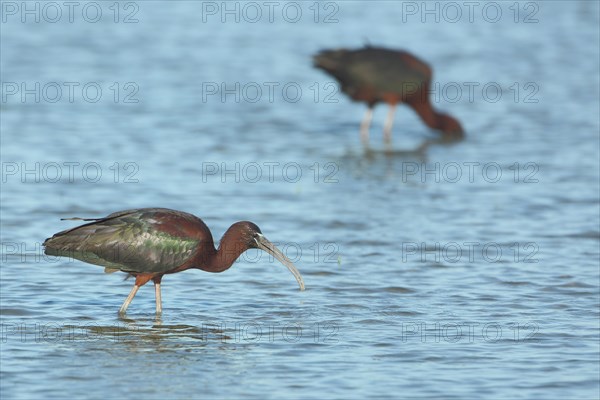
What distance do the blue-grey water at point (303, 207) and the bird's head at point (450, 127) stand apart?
202mm

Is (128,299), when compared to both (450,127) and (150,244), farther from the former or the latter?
(450,127)

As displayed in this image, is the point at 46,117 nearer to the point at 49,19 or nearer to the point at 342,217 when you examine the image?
the point at 342,217

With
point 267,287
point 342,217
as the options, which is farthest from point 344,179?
point 267,287

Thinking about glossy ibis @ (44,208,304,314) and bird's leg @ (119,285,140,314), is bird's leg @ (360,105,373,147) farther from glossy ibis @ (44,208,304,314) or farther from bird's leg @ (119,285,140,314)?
bird's leg @ (119,285,140,314)

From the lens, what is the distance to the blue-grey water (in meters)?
8.32

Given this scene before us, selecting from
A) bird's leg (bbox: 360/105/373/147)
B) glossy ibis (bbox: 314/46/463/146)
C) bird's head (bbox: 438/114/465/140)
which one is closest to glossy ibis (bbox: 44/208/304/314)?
bird's leg (bbox: 360/105/373/147)

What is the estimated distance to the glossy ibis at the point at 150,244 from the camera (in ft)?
30.9

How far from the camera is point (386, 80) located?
1833 cm

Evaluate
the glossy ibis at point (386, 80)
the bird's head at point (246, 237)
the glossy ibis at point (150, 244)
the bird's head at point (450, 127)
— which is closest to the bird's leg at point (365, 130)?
the glossy ibis at point (386, 80)

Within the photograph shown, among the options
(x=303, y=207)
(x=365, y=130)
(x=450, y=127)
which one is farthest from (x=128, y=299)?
(x=450, y=127)

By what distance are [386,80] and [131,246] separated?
943cm

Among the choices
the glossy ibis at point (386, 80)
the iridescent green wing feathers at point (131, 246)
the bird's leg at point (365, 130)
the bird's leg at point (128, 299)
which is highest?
the glossy ibis at point (386, 80)

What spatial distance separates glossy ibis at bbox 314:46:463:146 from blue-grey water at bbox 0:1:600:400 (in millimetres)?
396

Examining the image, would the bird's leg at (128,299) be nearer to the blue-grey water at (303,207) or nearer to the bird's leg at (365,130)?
the blue-grey water at (303,207)
